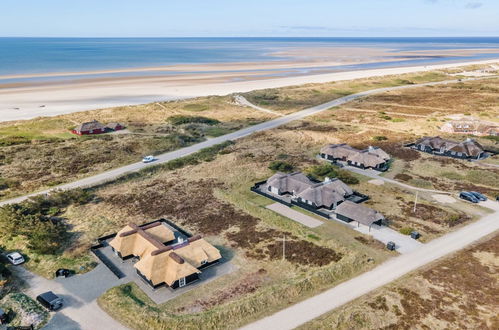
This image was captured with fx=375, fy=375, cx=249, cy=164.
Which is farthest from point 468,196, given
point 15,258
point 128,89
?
point 128,89

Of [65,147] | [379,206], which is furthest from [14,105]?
[379,206]

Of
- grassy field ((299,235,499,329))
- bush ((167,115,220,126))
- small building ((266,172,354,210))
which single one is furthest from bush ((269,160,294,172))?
bush ((167,115,220,126))

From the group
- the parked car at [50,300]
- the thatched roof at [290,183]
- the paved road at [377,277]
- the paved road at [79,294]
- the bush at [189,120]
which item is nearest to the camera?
the paved road at [79,294]

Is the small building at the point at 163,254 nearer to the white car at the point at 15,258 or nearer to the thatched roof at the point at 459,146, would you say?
the white car at the point at 15,258

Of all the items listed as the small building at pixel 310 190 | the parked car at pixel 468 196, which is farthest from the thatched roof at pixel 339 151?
the parked car at pixel 468 196

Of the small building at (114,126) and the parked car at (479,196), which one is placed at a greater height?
the small building at (114,126)
